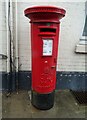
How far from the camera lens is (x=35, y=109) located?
3.11 meters

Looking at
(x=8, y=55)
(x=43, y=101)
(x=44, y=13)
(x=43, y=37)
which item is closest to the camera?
(x=44, y=13)

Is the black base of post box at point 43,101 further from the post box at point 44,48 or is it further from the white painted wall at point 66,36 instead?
the white painted wall at point 66,36

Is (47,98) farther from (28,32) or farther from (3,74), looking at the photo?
(28,32)

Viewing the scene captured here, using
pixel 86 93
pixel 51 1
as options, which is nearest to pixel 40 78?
pixel 86 93

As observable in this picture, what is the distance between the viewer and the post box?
2645 mm

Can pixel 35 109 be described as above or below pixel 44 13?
below

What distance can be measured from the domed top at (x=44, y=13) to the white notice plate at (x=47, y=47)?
346mm

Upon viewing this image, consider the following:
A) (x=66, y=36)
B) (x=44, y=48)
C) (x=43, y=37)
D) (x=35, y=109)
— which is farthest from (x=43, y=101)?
(x=66, y=36)

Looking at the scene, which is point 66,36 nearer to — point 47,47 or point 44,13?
point 47,47

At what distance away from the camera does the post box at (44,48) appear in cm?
264

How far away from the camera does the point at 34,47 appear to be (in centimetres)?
291

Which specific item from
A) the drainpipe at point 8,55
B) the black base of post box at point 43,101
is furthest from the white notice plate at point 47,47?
the drainpipe at point 8,55

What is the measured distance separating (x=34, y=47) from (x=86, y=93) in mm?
1763

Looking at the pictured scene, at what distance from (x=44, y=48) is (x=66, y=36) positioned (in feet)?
3.65
